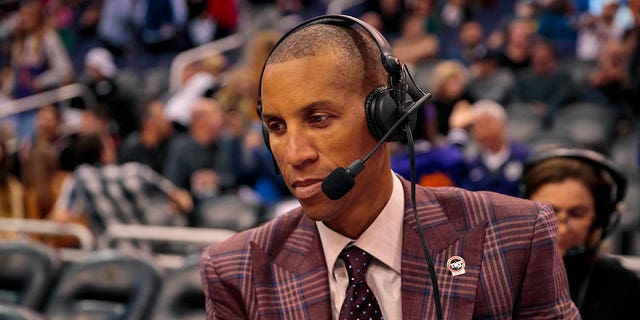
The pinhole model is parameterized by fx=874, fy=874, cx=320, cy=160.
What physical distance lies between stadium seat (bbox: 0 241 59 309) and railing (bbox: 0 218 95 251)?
61cm

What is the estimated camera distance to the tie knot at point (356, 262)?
4.53 ft

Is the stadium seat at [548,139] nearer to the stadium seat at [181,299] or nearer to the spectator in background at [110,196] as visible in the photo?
the spectator in background at [110,196]

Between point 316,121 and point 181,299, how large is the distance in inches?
76.9

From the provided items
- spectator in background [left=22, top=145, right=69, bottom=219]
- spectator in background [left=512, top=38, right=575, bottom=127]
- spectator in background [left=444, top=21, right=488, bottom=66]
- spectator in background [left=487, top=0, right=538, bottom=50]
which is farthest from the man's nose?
spectator in background [left=444, top=21, right=488, bottom=66]

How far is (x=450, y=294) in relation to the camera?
1.33 m

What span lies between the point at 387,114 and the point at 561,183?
96 cm

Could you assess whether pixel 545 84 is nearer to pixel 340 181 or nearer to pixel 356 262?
pixel 356 262

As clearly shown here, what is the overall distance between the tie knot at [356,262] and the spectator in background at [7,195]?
14.3ft

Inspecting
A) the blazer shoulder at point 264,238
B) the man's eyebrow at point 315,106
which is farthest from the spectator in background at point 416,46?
the man's eyebrow at point 315,106

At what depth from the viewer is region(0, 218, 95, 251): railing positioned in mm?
4421

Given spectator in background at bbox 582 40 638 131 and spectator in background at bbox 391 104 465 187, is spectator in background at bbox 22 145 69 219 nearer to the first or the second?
spectator in background at bbox 391 104 465 187

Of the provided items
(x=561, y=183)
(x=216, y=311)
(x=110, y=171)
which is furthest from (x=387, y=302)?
(x=110, y=171)

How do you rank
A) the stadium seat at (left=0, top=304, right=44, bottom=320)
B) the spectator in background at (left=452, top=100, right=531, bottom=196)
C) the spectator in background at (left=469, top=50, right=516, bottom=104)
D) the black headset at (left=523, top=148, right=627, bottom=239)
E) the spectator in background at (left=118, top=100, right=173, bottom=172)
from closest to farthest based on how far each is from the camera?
the black headset at (left=523, top=148, right=627, bottom=239) < the stadium seat at (left=0, top=304, right=44, bottom=320) < the spectator in background at (left=452, top=100, right=531, bottom=196) < the spectator in background at (left=118, top=100, right=173, bottom=172) < the spectator in background at (left=469, top=50, right=516, bottom=104)

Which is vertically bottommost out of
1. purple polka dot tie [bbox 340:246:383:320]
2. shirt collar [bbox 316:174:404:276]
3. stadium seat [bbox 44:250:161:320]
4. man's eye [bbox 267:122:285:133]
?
stadium seat [bbox 44:250:161:320]
